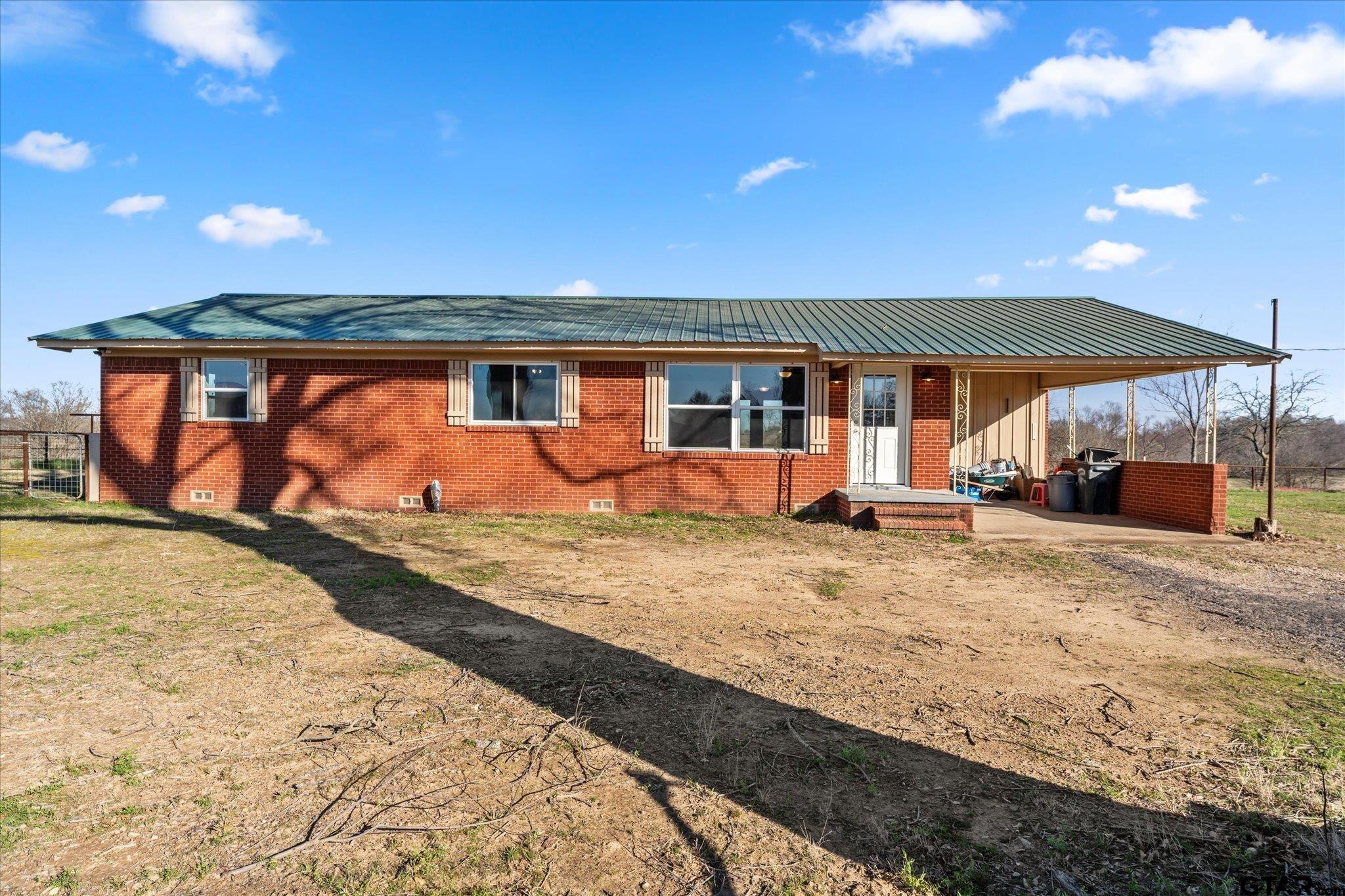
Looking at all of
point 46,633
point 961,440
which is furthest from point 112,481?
point 961,440

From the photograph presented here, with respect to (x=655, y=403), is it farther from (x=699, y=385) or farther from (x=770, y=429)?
(x=770, y=429)

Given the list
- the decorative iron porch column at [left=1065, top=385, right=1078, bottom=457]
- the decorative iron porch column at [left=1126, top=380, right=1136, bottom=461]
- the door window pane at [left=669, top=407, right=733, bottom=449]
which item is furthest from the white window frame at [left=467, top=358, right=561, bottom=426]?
the decorative iron porch column at [left=1065, top=385, right=1078, bottom=457]

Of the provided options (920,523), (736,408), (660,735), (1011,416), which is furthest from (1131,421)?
(660,735)

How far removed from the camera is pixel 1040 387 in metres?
14.6

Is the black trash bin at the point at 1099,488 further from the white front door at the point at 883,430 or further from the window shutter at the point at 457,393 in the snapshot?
the window shutter at the point at 457,393

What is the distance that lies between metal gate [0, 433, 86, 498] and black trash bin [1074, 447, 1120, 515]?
18.0 meters

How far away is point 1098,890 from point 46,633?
658cm

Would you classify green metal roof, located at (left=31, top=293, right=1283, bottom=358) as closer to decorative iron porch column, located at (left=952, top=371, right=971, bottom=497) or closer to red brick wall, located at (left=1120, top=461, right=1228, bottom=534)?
decorative iron porch column, located at (left=952, top=371, right=971, bottom=497)

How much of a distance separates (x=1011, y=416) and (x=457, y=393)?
439 inches

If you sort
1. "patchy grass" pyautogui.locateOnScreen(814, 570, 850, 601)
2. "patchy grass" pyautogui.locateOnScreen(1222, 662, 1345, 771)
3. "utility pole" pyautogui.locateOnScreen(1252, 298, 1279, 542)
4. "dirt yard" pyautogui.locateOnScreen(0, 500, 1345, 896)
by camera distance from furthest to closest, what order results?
"utility pole" pyautogui.locateOnScreen(1252, 298, 1279, 542), "patchy grass" pyautogui.locateOnScreen(814, 570, 850, 601), "patchy grass" pyautogui.locateOnScreen(1222, 662, 1345, 771), "dirt yard" pyautogui.locateOnScreen(0, 500, 1345, 896)

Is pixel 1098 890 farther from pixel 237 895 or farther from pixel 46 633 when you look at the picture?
pixel 46 633

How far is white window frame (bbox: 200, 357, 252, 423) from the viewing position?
39.7 feet

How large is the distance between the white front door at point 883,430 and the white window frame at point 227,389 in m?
10.5

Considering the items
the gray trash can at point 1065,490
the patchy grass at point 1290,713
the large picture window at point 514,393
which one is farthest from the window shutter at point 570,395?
the patchy grass at point 1290,713
